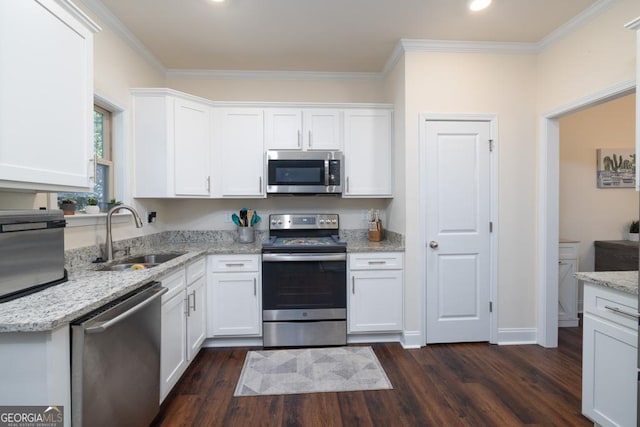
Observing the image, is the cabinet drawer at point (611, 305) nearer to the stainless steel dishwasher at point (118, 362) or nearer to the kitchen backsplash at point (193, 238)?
the kitchen backsplash at point (193, 238)

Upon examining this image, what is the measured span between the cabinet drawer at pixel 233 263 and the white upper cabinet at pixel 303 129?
3.77ft

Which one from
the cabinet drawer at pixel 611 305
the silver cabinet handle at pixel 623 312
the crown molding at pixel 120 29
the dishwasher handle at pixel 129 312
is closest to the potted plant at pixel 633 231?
the cabinet drawer at pixel 611 305

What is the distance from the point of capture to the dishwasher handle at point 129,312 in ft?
3.81

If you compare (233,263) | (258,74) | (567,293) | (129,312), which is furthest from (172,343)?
(567,293)

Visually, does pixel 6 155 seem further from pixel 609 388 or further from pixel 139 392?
pixel 609 388

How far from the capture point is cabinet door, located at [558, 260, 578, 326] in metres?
3.12

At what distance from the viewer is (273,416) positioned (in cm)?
185

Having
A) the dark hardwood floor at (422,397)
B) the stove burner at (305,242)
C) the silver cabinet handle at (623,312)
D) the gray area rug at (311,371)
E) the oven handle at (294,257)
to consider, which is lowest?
the dark hardwood floor at (422,397)

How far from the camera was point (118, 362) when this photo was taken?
1.35 metres

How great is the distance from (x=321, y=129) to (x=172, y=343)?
2.28 m

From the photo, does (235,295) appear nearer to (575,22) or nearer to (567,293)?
(567,293)

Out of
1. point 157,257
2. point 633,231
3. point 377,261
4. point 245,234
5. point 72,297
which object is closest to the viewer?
point 72,297

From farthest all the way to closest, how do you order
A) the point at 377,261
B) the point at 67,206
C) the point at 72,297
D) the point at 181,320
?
the point at 377,261, the point at 181,320, the point at 67,206, the point at 72,297

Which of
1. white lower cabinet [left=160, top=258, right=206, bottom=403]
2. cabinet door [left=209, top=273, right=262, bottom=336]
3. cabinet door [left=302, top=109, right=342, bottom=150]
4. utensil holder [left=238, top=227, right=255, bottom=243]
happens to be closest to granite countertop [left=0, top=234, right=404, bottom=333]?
white lower cabinet [left=160, top=258, right=206, bottom=403]
